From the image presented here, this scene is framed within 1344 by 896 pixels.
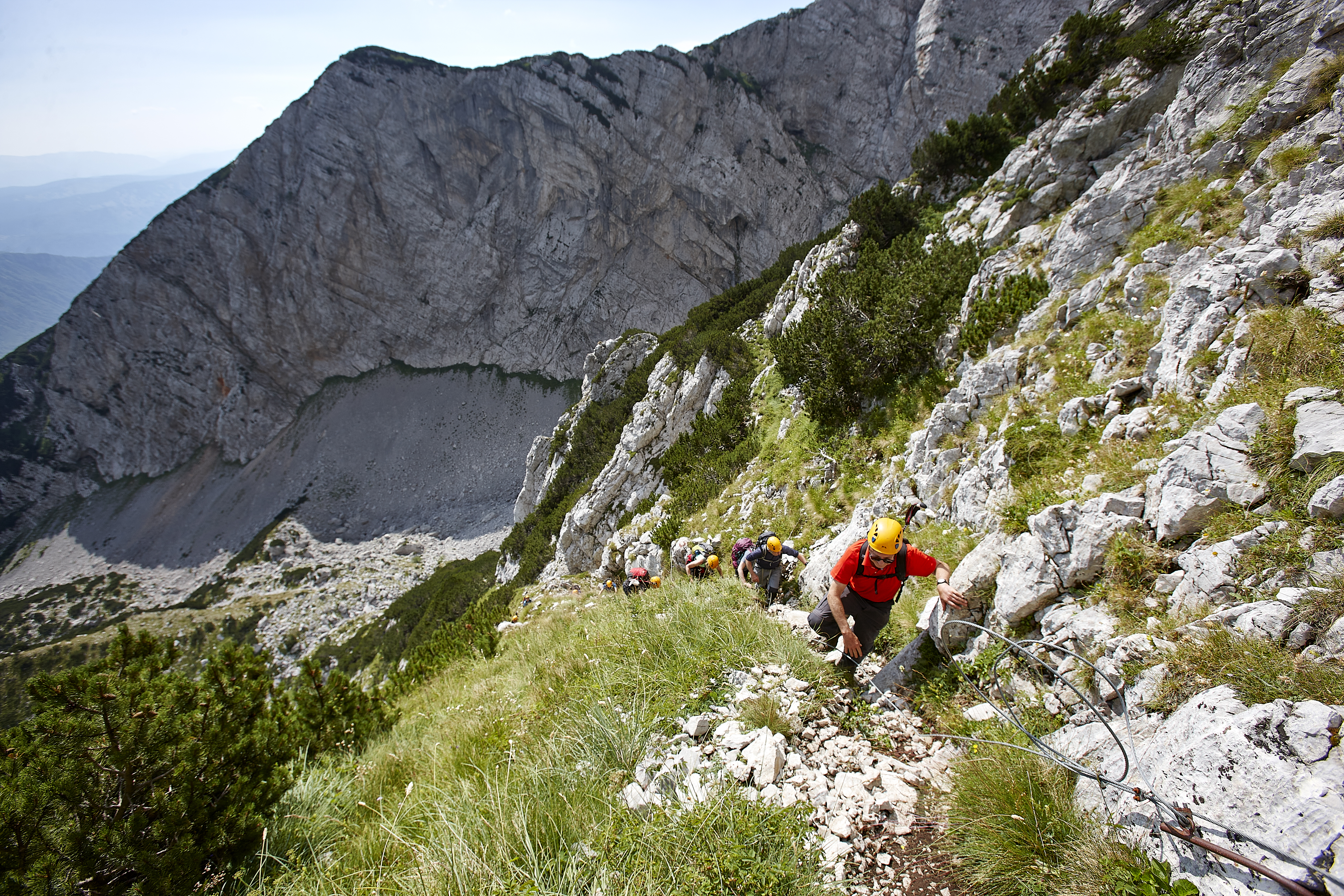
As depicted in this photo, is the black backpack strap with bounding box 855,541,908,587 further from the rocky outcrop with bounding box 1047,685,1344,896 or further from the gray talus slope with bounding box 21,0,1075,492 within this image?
the gray talus slope with bounding box 21,0,1075,492

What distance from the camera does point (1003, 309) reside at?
9039mm

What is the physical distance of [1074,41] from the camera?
1658cm

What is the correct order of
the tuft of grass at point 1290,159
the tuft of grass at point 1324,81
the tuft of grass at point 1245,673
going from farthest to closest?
the tuft of grass at point 1324,81, the tuft of grass at point 1290,159, the tuft of grass at point 1245,673

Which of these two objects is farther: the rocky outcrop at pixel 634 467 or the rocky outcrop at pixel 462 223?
the rocky outcrop at pixel 462 223

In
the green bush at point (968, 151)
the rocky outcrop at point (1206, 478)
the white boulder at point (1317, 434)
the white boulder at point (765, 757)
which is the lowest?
the white boulder at point (765, 757)

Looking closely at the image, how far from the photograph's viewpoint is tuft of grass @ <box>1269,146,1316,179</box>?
18.9 feet

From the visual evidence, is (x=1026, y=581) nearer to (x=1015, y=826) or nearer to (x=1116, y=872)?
(x=1015, y=826)

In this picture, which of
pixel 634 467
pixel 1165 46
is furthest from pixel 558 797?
pixel 1165 46

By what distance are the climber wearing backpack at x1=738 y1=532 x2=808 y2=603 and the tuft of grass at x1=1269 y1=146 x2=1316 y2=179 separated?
7.62 metres

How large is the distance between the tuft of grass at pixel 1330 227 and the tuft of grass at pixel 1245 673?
468 cm

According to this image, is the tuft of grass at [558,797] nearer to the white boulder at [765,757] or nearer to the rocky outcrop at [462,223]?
the white boulder at [765,757]

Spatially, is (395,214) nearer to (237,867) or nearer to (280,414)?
(280,414)

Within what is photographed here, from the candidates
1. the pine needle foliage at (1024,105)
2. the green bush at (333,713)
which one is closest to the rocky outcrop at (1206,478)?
the green bush at (333,713)

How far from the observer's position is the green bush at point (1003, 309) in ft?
29.2
